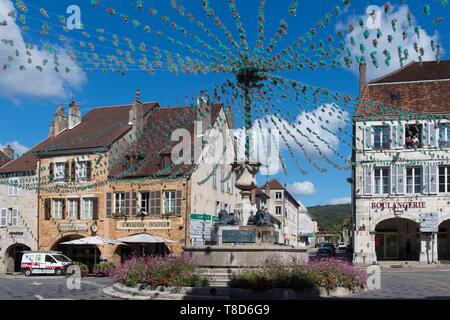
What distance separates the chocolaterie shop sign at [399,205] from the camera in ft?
120

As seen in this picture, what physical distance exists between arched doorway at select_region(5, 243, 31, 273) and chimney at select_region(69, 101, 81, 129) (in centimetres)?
930

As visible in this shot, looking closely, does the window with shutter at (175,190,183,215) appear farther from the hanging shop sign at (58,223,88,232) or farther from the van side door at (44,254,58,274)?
the van side door at (44,254,58,274)

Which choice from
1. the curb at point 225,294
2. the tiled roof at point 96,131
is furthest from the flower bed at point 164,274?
the tiled roof at point 96,131

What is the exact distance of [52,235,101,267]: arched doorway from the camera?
38.8 m

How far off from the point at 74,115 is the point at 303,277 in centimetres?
3250

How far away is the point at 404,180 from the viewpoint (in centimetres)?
3706

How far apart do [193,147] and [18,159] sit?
15.4 metres

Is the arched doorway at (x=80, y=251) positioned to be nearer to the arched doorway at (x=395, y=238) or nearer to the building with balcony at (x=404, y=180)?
the building with balcony at (x=404, y=180)

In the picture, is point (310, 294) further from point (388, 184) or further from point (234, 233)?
point (388, 184)

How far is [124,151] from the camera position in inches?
1553

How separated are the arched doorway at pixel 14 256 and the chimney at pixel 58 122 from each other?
27.5ft
